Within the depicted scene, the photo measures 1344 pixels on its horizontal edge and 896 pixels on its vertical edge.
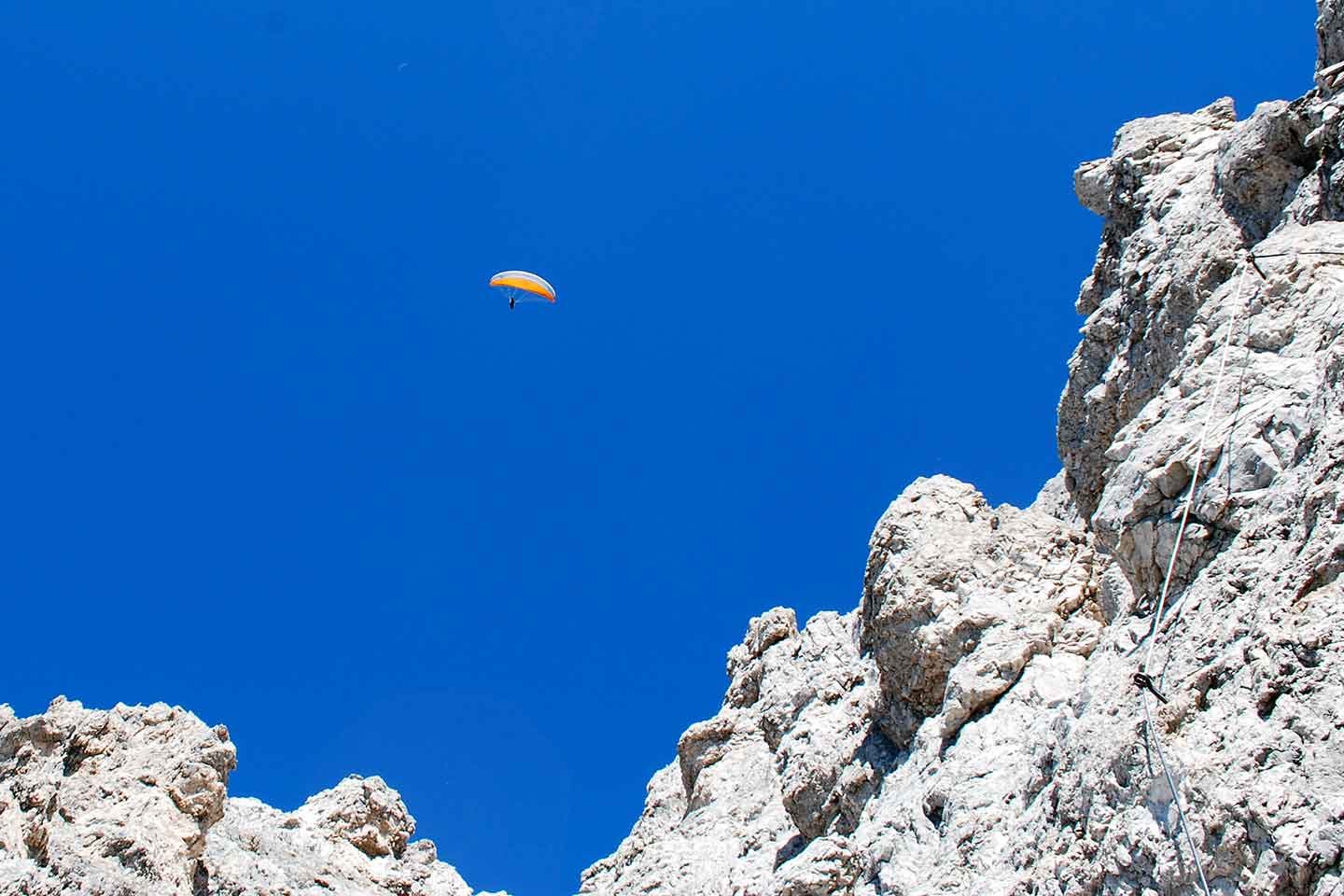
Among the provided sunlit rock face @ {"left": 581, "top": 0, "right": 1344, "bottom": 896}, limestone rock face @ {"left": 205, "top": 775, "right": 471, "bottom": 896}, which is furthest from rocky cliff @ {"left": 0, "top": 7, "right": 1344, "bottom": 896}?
limestone rock face @ {"left": 205, "top": 775, "right": 471, "bottom": 896}

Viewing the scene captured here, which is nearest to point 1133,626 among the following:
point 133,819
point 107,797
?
point 133,819

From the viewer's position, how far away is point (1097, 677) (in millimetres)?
18656

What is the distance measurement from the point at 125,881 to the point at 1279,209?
30214 millimetres

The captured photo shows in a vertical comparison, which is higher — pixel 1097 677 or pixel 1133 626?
pixel 1133 626

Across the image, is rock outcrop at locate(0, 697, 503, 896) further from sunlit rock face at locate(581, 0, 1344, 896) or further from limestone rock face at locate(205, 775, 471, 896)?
sunlit rock face at locate(581, 0, 1344, 896)

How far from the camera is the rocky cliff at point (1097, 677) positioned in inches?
580

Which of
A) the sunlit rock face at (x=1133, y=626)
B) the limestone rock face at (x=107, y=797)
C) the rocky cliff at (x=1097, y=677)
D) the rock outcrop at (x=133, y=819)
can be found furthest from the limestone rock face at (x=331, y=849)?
the sunlit rock face at (x=1133, y=626)

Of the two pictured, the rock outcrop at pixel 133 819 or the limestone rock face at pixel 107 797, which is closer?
the limestone rock face at pixel 107 797

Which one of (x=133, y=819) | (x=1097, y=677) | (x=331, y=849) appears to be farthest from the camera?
(x=331, y=849)

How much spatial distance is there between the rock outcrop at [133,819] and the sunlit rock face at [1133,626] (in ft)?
38.0

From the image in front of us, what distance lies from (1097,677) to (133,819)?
2381 cm

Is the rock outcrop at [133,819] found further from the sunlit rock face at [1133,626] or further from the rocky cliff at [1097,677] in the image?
the sunlit rock face at [1133,626]

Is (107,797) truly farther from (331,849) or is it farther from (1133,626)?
(1133,626)

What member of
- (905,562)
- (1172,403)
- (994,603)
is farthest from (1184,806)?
(905,562)
